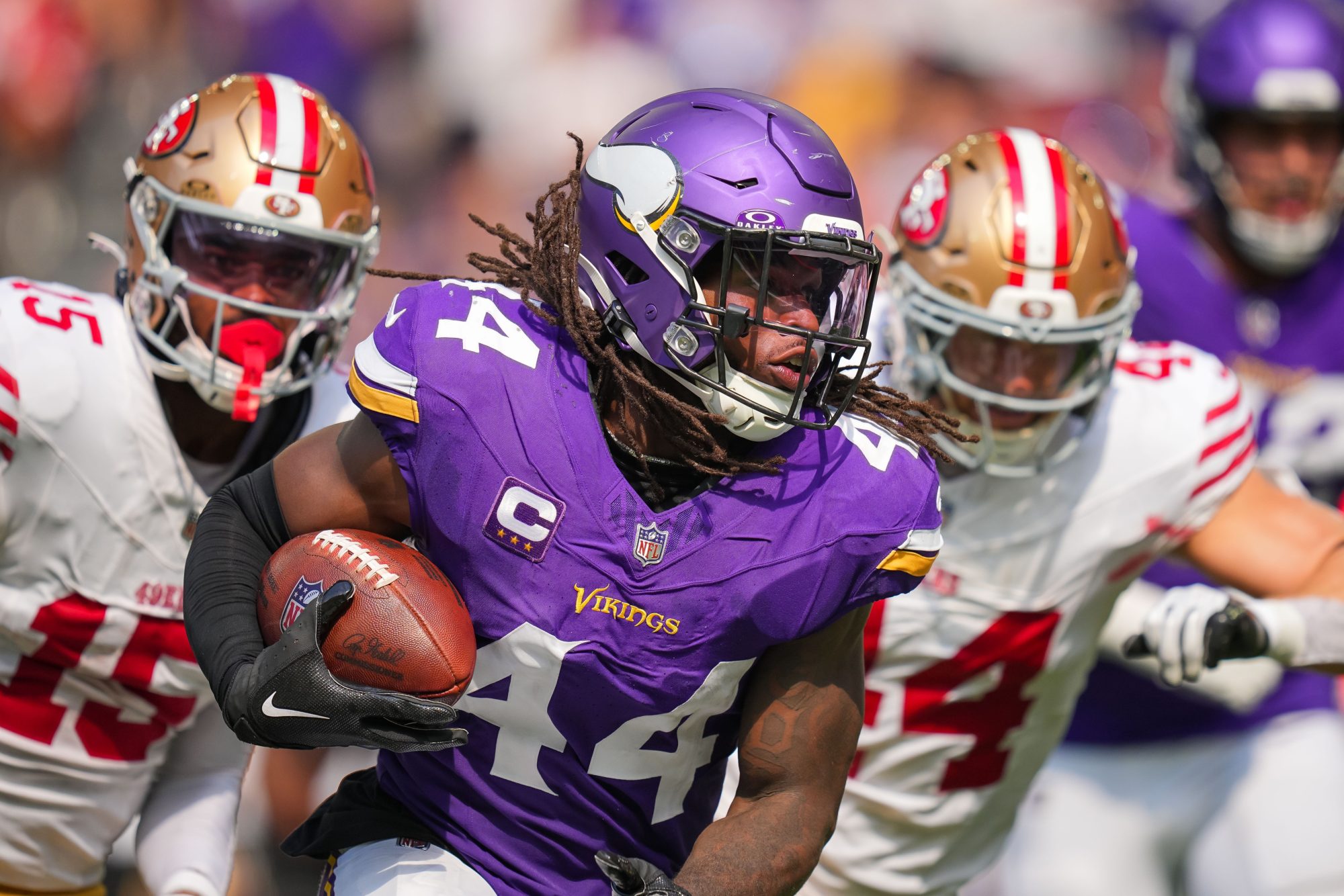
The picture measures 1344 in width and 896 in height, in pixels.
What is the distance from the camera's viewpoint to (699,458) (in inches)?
97.1

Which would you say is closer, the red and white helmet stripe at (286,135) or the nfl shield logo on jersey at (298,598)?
the nfl shield logo on jersey at (298,598)

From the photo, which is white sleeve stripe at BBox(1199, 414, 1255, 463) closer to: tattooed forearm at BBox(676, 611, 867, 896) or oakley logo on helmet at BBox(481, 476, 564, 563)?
tattooed forearm at BBox(676, 611, 867, 896)

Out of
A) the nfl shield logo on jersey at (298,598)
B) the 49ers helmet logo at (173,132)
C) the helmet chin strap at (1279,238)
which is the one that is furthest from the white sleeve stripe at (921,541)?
the helmet chin strap at (1279,238)

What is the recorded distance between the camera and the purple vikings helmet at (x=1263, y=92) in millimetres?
4887

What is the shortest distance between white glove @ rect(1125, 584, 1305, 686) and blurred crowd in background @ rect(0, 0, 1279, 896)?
13.7 feet

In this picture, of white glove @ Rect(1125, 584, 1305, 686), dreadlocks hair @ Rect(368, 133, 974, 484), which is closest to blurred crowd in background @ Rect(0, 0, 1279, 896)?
white glove @ Rect(1125, 584, 1305, 686)

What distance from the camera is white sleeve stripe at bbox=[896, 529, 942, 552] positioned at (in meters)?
2.42

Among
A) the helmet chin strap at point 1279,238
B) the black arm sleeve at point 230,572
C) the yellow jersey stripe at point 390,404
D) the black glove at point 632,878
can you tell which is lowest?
the helmet chin strap at point 1279,238

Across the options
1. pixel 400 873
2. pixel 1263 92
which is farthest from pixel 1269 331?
pixel 400 873

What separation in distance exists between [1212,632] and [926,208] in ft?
3.58

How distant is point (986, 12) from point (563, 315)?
5351 millimetres

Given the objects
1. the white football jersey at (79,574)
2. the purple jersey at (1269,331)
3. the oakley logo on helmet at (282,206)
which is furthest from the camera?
the purple jersey at (1269,331)

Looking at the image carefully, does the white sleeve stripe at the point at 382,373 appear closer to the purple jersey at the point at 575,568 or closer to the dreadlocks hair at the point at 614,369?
the purple jersey at the point at 575,568

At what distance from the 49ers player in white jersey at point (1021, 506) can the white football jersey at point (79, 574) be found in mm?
1277
